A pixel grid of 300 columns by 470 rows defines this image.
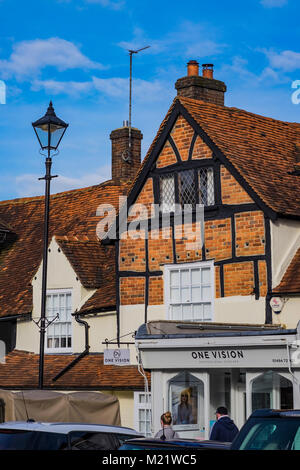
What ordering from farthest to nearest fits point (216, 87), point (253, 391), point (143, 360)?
point (216, 87)
point (143, 360)
point (253, 391)

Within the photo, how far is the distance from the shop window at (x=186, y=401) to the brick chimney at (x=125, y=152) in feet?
41.0

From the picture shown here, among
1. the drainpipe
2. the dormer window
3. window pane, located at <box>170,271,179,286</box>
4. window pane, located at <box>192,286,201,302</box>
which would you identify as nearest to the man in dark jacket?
window pane, located at <box>192,286,201,302</box>

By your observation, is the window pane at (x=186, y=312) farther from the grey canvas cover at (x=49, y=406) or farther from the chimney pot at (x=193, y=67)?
the chimney pot at (x=193, y=67)

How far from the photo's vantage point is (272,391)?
65.0 ft

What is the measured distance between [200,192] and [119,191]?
811cm

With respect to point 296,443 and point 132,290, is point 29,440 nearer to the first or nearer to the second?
point 296,443

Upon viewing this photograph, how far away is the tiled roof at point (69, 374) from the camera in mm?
24078

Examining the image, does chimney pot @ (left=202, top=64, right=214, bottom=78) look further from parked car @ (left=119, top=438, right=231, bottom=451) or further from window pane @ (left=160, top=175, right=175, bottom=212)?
parked car @ (left=119, top=438, right=231, bottom=451)

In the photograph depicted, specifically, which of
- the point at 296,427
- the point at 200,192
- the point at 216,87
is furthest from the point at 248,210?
the point at 296,427

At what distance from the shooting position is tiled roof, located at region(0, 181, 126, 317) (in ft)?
91.1

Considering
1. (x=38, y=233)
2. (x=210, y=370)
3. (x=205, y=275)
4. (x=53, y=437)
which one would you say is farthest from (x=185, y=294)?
(x=53, y=437)

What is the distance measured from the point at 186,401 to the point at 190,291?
3.20 meters

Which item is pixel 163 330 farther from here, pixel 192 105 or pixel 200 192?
pixel 192 105
